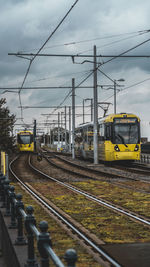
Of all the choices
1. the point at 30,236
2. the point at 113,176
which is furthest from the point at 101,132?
the point at 30,236

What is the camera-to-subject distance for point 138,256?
608 cm

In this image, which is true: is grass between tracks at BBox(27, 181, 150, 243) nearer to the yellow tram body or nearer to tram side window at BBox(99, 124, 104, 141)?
tram side window at BBox(99, 124, 104, 141)

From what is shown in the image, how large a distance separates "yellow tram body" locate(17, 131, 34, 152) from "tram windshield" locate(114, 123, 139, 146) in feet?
113

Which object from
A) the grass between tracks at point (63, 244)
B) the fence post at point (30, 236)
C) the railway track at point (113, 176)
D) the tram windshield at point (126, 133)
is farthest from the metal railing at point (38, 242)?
the tram windshield at point (126, 133)

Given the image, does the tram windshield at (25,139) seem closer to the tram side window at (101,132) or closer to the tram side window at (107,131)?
the tram side window at (101,132)

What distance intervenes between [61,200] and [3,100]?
4026cm

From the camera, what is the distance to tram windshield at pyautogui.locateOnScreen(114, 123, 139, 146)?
3011 cm

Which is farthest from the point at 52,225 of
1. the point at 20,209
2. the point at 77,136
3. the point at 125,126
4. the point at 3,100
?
the point at 3,100

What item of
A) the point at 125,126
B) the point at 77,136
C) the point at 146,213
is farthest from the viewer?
the point at 77,136

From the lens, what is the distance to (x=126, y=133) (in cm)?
3036

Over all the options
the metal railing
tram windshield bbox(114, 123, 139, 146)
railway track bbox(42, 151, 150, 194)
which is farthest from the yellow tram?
the metal railing

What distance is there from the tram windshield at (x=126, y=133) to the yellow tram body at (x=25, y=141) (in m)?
34.4

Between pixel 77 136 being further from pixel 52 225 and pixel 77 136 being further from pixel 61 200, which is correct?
pixel 52 225

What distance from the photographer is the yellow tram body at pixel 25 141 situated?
6347cm
